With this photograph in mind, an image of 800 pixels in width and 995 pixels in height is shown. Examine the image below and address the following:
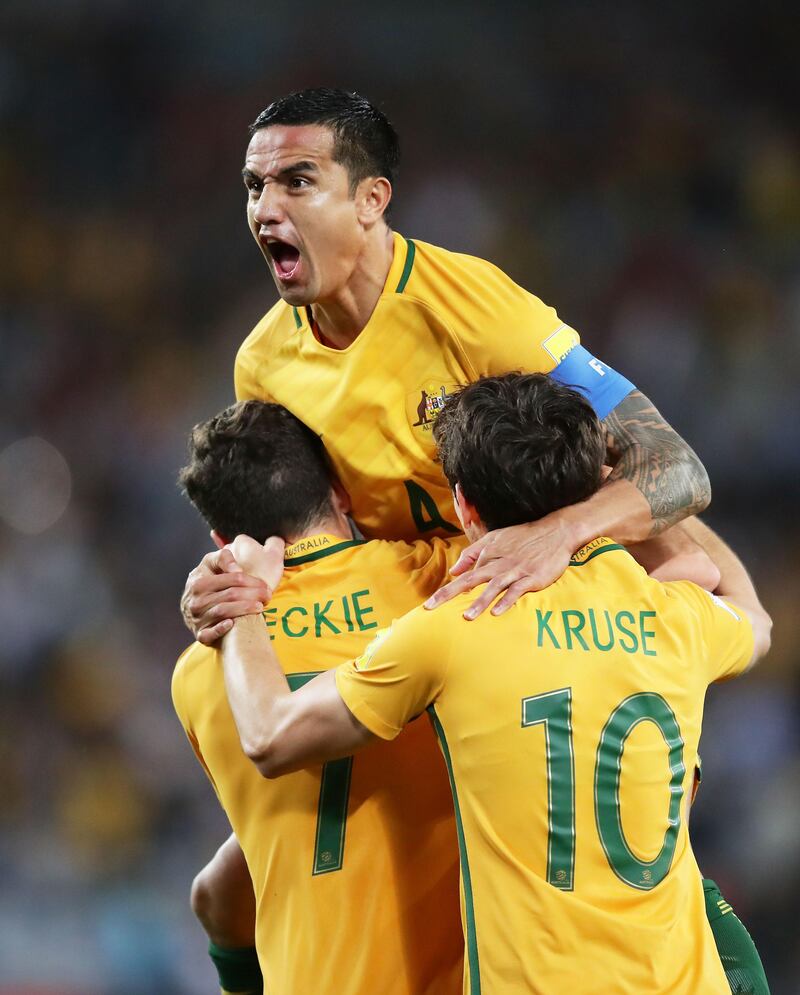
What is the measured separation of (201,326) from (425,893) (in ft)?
15.2

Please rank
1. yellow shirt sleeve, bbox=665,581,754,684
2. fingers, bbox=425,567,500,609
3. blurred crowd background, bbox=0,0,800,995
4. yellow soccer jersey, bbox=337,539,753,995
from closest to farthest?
yellow soccer jersey, bbox=337,539,753,995 < fingers, bbox=425,567,500,609 < yellow shirt sleeve, bbox=665,581,754,684 < blurred crowd background, bbox=0,0,800,995

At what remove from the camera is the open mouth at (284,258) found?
2.91 metres

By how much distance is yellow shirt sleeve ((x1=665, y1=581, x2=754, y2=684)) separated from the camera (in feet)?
7.43

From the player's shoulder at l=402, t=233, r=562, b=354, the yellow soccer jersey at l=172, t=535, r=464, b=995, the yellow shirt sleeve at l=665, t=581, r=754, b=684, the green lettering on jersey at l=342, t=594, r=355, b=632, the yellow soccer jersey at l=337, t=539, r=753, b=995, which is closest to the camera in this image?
Result: the yellow soccer jersey at l=337, t=539, r=753, b=995

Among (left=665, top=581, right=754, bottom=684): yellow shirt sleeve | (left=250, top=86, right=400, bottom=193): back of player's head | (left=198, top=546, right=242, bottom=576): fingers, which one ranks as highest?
(left=250, top=86, right=400, bottom=193): back of player's head

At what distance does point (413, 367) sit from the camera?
299 cm

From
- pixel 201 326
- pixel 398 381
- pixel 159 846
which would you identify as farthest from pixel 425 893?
pixel 201 326

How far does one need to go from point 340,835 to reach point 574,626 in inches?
27.7

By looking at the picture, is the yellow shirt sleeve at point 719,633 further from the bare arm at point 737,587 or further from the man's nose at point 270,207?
the man's nose at point 270,207

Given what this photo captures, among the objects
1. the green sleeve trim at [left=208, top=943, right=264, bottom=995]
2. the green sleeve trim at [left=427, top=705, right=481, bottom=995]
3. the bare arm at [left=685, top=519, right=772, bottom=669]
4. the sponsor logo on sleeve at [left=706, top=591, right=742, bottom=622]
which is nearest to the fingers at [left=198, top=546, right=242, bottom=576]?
the green sleeve trim at [left=427, top=705, right=481, bottom=995]

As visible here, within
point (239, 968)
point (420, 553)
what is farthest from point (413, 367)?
point (239, 968)

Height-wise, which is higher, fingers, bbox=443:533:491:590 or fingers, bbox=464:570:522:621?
fingers, bbox=443:533:491:590

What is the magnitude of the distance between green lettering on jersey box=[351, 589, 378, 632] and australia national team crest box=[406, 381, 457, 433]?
546mm

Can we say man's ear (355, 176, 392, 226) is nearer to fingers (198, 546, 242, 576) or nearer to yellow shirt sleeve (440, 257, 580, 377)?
yellow shirt sleeve (440, 257, 580, 377)
